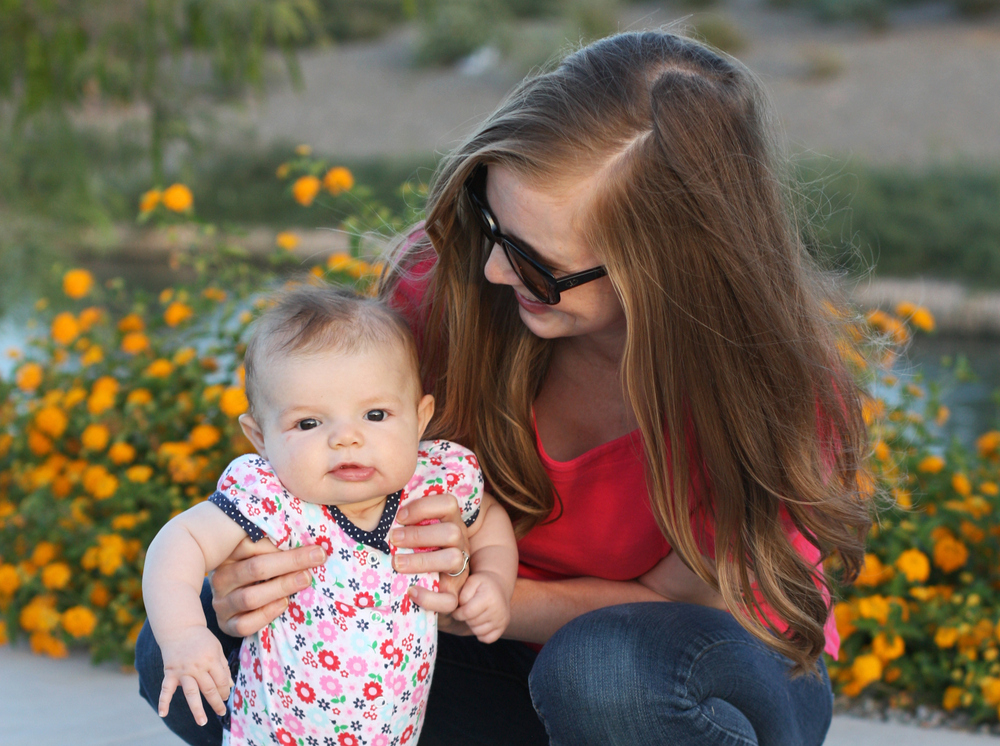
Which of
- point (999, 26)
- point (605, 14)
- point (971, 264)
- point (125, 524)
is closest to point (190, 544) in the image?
point (125, 524)

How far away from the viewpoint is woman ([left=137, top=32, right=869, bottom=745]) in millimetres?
1308

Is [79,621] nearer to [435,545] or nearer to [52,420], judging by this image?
[52,420]

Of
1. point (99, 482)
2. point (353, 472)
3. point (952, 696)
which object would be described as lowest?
point (952, 696)

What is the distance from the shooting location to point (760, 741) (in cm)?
140

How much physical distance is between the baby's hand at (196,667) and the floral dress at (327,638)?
0.44 ft

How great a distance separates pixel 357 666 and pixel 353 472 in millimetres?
255

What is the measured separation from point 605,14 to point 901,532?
16.0 meters

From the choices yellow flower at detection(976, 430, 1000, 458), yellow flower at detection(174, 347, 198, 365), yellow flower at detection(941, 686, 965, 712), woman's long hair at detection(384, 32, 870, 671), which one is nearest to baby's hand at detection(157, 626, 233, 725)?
woman's long hair at detection(384, 32, 870, 671)

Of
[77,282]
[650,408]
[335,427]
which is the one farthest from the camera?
[77,282]

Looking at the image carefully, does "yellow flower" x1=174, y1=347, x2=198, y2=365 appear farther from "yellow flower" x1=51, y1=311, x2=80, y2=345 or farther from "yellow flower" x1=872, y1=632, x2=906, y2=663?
"yellow flower" x1=872, y1=632, x2=906, y2=663

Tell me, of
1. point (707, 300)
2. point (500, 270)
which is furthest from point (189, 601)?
point (707, 300)

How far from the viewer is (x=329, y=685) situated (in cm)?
129

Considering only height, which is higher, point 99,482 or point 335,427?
point 335,427

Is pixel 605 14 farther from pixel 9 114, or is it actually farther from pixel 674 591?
pixel 674 591
